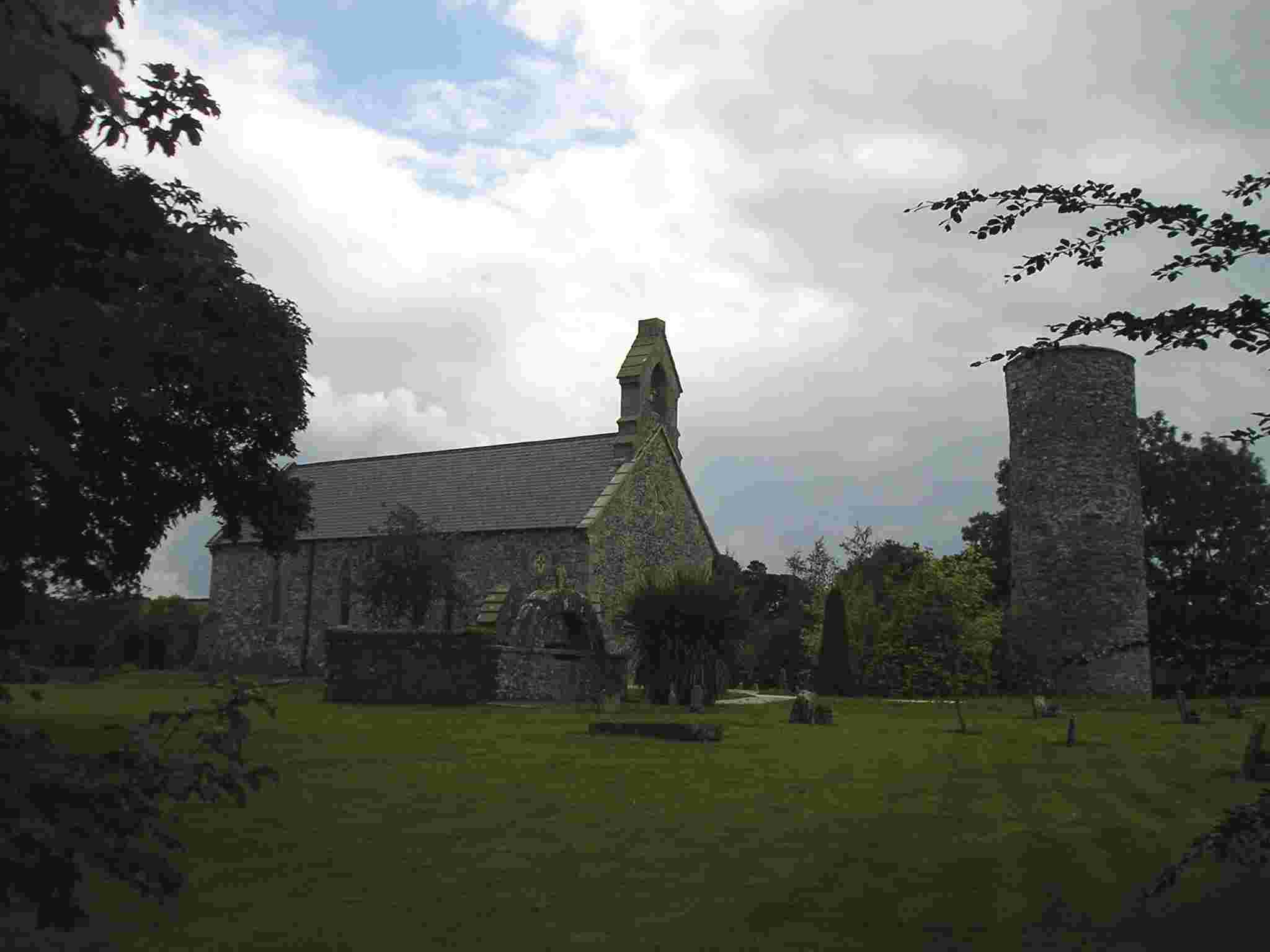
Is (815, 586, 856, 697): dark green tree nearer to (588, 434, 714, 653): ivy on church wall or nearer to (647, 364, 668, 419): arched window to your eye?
(588, 434, 714, 653): ivy on church wall

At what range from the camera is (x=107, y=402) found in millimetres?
6434

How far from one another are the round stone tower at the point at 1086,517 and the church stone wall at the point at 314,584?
16642 millimetres

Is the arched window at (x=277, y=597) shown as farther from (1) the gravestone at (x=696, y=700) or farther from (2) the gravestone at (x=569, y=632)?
(1) the gravestone at (x=696, y=700)

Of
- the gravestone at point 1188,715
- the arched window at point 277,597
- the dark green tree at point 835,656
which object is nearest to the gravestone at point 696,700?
the gravestone at point 1188,715

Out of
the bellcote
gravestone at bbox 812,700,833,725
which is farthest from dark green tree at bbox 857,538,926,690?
gravestone at bbox 812,700,833,725

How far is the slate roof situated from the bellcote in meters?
0.82

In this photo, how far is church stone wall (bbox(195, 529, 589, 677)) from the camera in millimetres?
32844

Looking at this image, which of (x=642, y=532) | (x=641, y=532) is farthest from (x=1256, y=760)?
(x=642, y=532)

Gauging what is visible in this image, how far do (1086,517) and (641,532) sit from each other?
1530cm

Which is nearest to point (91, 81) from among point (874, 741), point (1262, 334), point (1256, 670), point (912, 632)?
point (1262, 334)

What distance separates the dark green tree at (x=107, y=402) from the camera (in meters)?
2.44

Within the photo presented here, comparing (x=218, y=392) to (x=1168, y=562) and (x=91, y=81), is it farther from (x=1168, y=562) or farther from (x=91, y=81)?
(x=1168, y=562)

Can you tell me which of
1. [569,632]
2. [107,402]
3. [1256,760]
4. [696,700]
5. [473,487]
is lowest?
[696,700]

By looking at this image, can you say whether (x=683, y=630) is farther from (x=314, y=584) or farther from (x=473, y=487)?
(x=314, y=584)
